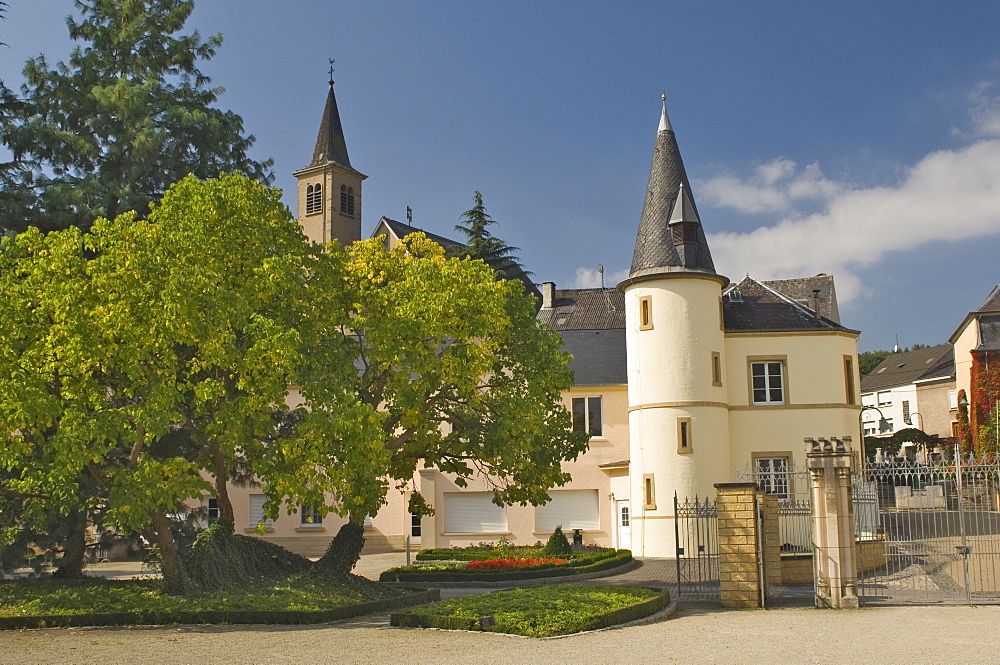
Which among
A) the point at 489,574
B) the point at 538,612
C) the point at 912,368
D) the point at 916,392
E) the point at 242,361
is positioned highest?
the point at 912,368

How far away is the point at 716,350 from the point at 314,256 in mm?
16229

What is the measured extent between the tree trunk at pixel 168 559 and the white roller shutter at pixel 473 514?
18975 mm

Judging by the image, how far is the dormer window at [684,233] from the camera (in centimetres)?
3192

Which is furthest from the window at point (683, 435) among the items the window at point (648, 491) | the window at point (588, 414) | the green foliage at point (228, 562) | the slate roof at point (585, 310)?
the slate roof at point (585, 310)

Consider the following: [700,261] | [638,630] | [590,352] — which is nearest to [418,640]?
[638,630]

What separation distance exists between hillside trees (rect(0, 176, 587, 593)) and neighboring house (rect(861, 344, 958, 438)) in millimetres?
43271

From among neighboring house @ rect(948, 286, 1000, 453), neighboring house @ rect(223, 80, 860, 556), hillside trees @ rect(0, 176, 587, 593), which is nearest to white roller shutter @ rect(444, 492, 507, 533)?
neighboring house @ rect(223, 80, 860, 556)

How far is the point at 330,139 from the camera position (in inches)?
2879

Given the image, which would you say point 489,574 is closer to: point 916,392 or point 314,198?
point 916,392

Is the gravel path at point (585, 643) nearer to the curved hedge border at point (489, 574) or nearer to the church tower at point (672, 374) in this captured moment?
the curved hedge border at point (489, 574)

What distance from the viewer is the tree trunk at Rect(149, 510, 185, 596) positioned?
1744 centimetres

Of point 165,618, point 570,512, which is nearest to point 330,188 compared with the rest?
point 570,512

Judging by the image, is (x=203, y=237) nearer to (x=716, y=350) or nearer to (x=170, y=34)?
(x=170, y=34)

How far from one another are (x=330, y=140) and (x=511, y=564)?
53048mm
